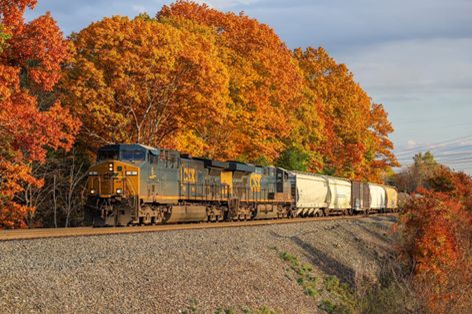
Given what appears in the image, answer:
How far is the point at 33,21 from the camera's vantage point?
27.5 metres

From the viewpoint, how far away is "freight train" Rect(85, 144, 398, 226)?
82.0ft

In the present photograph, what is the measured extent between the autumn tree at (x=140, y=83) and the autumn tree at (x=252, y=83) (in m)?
5.15

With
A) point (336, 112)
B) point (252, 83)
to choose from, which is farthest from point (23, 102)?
point (336, 112)

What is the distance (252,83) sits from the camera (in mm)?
45844

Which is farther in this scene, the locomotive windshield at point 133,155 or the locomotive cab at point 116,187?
the locomotive windshield at point 133,155

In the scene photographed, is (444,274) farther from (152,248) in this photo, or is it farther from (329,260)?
(152,248)

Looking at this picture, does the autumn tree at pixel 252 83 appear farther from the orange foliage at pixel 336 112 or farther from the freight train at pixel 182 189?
the orange foliage at pixel 336 112

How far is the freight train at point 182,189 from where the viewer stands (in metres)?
25.0

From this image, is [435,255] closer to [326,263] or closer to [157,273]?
[326,263]

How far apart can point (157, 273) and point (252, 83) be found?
32.8 metres

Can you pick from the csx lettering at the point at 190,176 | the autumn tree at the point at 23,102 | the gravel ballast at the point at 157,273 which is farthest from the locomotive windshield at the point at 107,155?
the gravel ballast at the point at 157,273

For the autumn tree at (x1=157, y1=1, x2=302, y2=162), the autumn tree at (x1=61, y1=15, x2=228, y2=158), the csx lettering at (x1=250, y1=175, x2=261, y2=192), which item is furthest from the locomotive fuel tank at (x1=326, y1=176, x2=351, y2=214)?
the autumn tree at (x1=61, y1=15, x2=228, y2=158)

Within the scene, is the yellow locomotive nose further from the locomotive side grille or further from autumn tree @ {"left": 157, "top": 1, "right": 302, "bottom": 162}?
autumn tree @ {"left": 157, "top": 1, "right": 302, "bottom": 162}

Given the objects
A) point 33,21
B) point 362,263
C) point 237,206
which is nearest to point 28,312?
point 362,263
